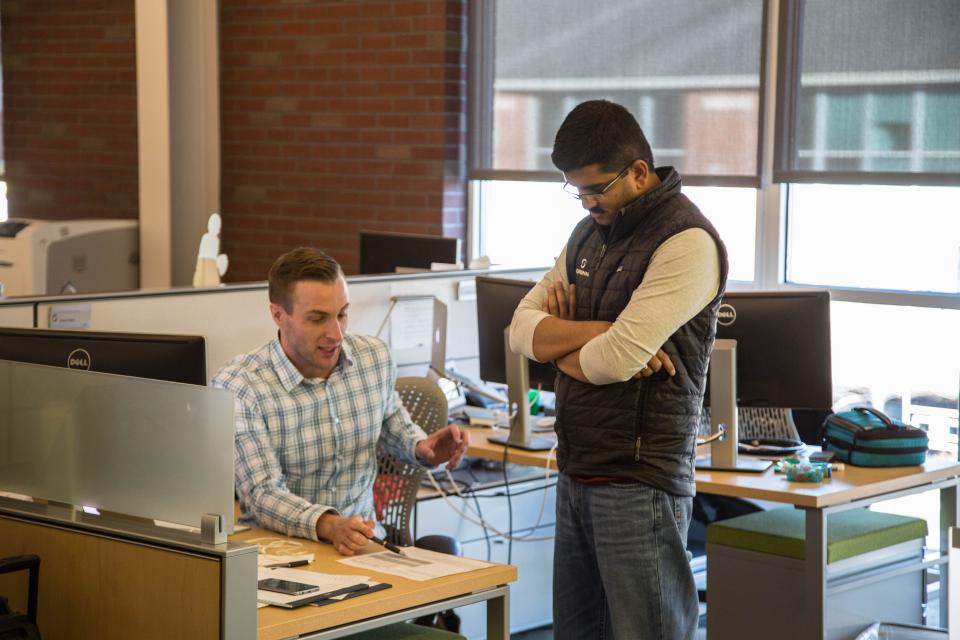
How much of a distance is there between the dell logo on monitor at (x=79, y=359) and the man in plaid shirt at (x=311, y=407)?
0.30m

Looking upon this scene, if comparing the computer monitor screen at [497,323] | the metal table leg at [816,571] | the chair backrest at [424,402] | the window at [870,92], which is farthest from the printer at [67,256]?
the metal table leg at [816,571]

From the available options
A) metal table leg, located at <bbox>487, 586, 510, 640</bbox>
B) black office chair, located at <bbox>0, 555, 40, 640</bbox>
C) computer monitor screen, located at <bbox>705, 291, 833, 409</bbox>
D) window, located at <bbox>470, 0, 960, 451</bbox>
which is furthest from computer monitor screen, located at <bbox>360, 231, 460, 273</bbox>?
black office chair, located at <bbox>0, 555, 40, 640</bbox>

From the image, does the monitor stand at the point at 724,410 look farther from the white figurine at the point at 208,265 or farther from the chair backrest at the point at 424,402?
the white figurine at the point at 208,265

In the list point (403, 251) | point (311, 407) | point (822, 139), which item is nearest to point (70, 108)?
point (403, 251)

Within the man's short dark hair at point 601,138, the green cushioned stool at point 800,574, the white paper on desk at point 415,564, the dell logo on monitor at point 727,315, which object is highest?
the man's short dark hair at point 601,138

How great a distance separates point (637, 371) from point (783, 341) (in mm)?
1059

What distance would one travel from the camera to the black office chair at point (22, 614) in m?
1.91

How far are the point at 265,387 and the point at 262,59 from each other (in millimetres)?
3591

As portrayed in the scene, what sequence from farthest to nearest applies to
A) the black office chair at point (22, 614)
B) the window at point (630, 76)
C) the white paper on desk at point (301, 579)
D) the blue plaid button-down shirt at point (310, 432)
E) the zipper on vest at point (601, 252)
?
the window at point (630, 76) < the blue plaid button-down shirt at point (310, 432) < the zipper on vest at point (601, 252) < the white paper on desk at point (301, 579) < the black office chair at point (22, 614)

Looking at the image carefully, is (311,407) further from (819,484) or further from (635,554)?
(819,484)

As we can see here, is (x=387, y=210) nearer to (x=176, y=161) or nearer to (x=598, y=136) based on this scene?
(x=176, y=161)

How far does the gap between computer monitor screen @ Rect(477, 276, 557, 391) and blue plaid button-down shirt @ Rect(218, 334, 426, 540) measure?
64 centimetres

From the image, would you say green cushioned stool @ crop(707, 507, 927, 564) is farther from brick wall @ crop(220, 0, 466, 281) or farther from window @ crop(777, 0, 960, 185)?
brick wall @ crop(220, 0, 466, 281)

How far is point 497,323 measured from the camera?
11.5 feet
